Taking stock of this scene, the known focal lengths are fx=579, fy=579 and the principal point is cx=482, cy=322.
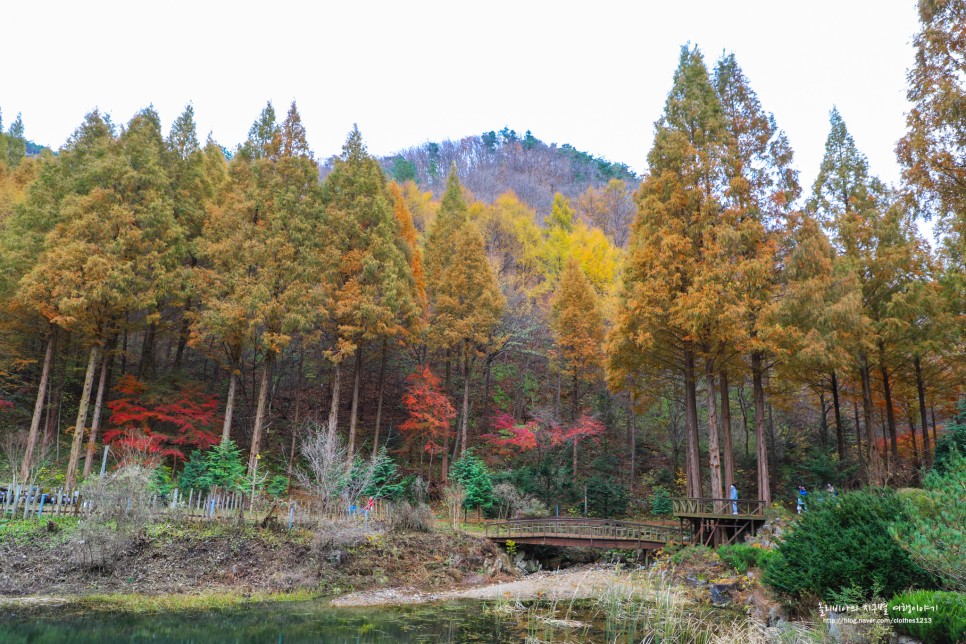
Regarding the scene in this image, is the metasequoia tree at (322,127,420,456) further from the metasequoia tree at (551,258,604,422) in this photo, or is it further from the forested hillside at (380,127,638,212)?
the forested hillside at (380,127,638,212)

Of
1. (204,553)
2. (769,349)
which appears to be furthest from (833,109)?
(204,553)

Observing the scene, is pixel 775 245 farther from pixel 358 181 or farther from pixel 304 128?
pixel 304 128

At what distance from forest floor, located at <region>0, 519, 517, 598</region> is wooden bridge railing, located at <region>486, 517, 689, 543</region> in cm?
208

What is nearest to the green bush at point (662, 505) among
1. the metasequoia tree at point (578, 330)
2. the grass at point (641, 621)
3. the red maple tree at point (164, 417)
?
the metasequoia tree at point (578, 330)

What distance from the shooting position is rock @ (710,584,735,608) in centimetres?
1298

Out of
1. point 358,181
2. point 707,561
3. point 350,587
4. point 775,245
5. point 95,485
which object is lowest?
point 350,587

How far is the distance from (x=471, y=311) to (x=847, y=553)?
65.8 ft

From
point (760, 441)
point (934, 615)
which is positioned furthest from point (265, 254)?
point (934, 615)

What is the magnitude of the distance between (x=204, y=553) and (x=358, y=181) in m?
15.4

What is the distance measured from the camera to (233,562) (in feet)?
49.3

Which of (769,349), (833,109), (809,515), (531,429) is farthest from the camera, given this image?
(531,429)

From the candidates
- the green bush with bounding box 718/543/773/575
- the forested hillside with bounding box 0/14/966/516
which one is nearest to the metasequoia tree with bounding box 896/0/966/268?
the forested hillside with bounding box 0/14/966/516

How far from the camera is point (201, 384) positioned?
25.2 metres

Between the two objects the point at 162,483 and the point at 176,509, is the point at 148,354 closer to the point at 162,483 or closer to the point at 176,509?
the point at 162,483
